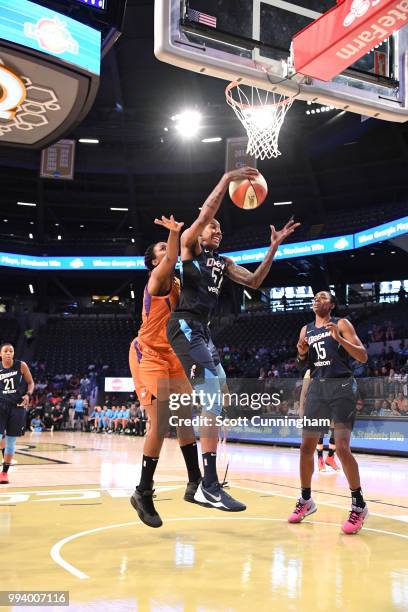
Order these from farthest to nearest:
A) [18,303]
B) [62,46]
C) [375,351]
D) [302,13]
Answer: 1. [18,303]
2. [375,351]
3. [62,46]
4. [302,13]

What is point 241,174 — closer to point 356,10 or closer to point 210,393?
point 210,393

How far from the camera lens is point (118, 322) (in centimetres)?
3588

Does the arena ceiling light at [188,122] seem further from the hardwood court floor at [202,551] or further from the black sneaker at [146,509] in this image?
the black sneaker at [146,509]

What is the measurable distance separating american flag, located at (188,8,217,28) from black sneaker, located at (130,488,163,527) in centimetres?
468

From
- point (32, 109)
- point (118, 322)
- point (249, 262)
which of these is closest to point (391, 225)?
point (249, 262)

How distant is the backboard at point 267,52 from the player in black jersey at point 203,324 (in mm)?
2005

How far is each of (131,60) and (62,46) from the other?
12533 mm

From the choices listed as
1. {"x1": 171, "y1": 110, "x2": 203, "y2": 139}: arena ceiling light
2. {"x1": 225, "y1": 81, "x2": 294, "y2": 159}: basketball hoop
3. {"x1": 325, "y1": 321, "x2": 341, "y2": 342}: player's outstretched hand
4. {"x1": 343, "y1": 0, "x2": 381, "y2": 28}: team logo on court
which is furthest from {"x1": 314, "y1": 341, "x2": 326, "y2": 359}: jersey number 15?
{"x1": 171, "y1": 110, "x2": 203, "y2": 139}: arena ceiling light

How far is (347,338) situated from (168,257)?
2338 millimetres

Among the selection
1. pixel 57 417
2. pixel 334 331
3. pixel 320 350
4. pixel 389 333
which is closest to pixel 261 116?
pixel 320 350

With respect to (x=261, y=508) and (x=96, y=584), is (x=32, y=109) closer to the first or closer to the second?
(x=261, y=508)

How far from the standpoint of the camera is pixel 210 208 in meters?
4.65

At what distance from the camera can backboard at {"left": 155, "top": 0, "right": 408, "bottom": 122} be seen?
615 centimetres

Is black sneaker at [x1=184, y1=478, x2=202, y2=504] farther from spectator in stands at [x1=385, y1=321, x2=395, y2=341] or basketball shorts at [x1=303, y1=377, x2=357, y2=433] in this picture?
spectator in stands at [x1=385, y1=321, x2=395, y2=341]
